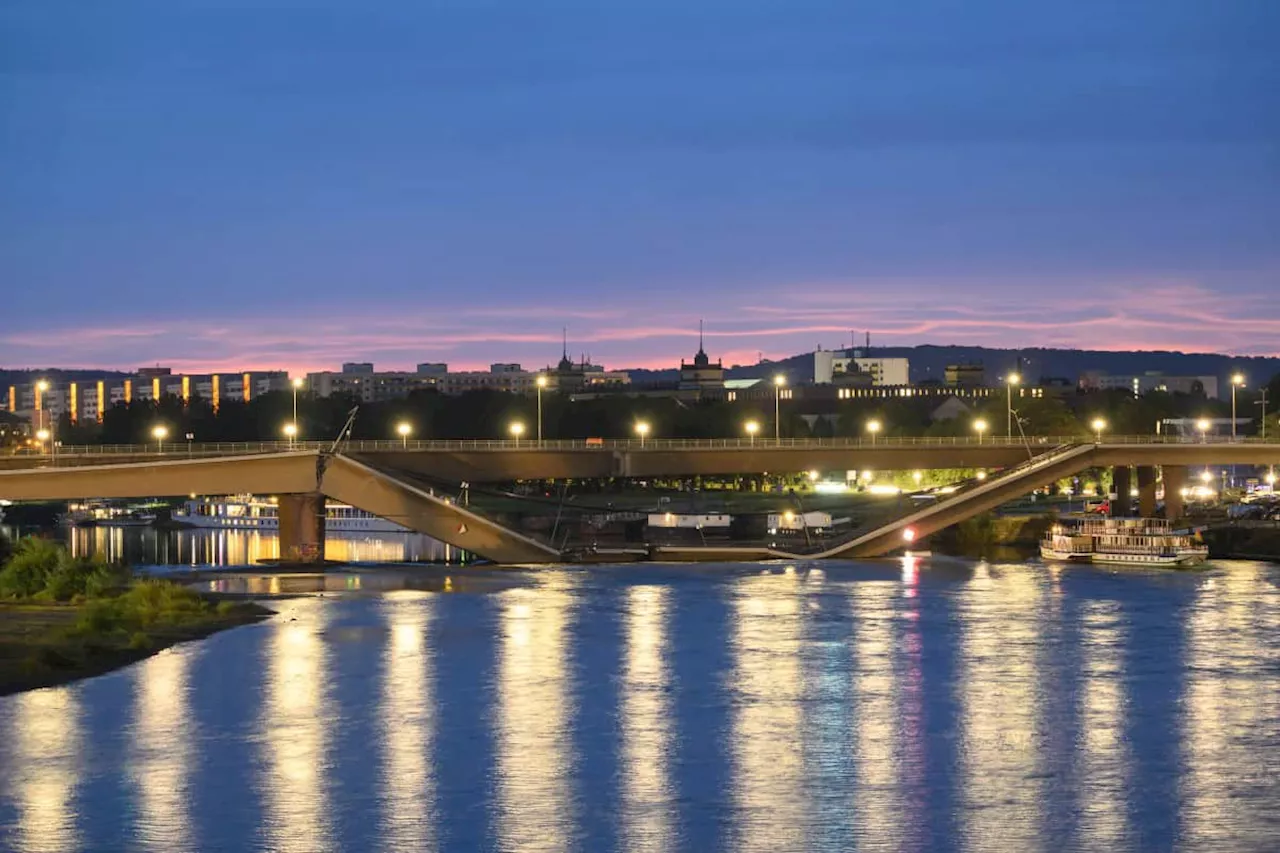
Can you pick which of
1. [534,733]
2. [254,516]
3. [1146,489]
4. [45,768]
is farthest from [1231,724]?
[254,516]

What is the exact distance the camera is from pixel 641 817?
48406mm

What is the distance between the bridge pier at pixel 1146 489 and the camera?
438 feet

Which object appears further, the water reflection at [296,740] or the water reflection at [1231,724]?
the water reflection at [1231,724]

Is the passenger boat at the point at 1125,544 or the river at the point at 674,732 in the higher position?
the passenger boat at the point at 1125,544

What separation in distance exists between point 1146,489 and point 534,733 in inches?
3280

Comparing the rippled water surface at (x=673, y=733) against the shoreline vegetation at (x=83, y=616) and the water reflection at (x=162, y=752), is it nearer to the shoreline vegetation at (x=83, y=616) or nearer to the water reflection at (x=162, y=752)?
the water reflection at (x=162, y=752)

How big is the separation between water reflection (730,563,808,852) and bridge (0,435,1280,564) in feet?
81.1

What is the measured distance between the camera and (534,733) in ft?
191

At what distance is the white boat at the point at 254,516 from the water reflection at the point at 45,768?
3900 inches

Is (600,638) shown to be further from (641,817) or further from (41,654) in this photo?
(641,817)

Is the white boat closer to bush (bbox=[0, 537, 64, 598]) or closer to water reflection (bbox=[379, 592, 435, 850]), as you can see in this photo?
bush (bbox=[0, 537, 64, 598])

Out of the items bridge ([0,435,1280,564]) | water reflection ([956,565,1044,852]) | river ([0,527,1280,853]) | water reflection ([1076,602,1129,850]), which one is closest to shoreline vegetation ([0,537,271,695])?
river ([0,527,1280,853])

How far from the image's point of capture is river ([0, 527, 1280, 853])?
156 feet

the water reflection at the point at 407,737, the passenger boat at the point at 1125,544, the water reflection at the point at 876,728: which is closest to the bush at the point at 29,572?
the water reflection at the point at 407,737
